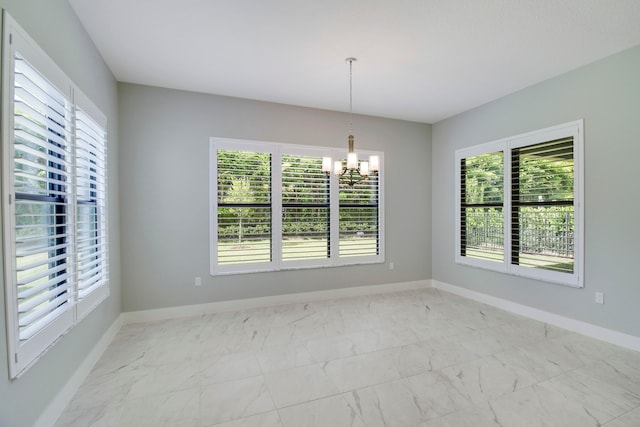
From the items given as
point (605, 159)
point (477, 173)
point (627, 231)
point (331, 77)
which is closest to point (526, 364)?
point (627, 231)

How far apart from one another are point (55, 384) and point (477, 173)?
5.24 metres

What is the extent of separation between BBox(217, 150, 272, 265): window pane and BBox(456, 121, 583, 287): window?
3132 millimetres

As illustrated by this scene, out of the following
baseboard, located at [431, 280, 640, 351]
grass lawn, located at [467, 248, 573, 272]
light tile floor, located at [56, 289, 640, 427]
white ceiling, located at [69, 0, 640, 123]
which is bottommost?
light tile floor, located at [56, 289, 640, 427]

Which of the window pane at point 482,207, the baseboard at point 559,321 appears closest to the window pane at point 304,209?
the window pane at point 482,207

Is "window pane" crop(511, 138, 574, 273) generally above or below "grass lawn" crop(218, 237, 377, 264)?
above

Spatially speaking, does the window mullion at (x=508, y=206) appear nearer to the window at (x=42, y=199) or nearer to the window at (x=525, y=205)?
the window at (x=525, y=205)

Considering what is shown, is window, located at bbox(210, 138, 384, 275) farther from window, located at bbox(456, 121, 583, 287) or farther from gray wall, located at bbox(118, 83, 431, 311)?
window, located at bbox(456, 121, 583, 287)

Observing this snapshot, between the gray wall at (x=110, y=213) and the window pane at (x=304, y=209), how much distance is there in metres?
2.11

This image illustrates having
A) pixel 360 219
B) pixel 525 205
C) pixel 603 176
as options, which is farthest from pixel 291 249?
pixel 603 176

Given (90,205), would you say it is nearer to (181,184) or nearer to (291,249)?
(181,184)

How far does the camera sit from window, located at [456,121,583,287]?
11.3 feet

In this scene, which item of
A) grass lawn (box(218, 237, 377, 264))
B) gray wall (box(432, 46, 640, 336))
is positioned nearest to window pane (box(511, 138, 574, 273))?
gray wall (box(432, 46, 640, 336))

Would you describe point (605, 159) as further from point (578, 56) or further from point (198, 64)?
point (198, 64)

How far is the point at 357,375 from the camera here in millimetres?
2539
